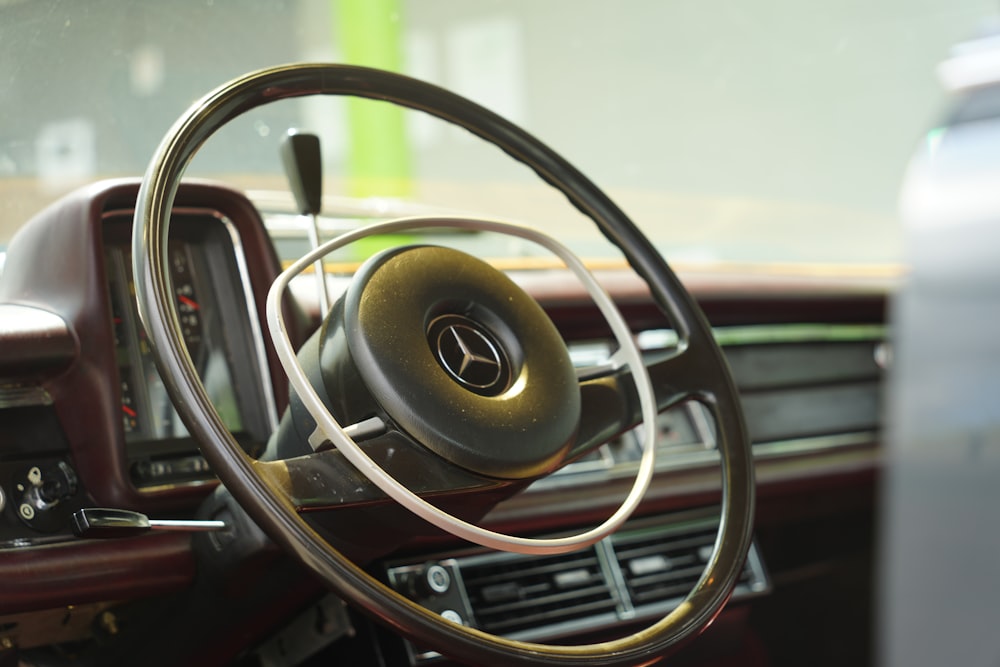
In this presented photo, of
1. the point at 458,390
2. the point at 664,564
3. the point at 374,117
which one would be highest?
the point at 374,117

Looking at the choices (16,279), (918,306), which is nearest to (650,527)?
(918,306)

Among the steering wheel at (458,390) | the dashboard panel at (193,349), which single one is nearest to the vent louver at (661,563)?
the steering wheel at (458,390)

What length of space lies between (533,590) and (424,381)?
1.97ft

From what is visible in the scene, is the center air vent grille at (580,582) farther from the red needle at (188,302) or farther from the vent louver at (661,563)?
the red needle at (188,302)

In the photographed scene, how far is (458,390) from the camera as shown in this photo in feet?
2.75

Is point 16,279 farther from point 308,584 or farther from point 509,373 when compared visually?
point 509,373

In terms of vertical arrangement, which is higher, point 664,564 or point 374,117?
point 374,117

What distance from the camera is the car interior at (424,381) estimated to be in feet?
2.70

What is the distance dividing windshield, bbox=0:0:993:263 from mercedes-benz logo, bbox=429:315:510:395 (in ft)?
2.06

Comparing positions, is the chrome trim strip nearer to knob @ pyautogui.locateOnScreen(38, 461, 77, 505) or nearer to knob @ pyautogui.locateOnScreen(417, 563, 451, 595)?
knob @ pyautogui.locateOnScreen(38, 461, 77, 505)

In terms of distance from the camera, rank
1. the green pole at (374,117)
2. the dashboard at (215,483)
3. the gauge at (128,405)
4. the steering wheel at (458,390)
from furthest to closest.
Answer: the green pole at (374,117) < the gauge at (128,405) < the dashboard at (215,483) < the steering wheel at (458,390)

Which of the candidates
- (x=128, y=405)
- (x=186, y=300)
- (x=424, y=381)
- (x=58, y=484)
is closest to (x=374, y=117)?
(x=186, y=300)

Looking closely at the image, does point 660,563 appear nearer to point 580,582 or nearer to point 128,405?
point 580,582

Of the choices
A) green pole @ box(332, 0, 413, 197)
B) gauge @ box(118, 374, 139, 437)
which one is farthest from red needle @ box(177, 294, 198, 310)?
green pole @ box(332, 0, 413, 197)
